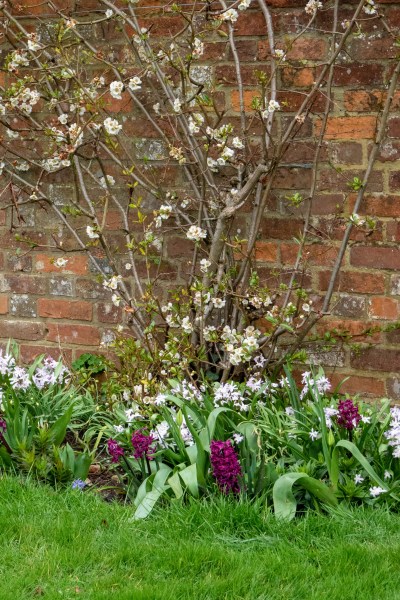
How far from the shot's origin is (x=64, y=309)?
17.5 ft

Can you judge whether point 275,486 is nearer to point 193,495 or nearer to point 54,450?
point 193,495

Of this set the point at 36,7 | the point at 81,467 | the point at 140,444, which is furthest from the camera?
the point at 36,7

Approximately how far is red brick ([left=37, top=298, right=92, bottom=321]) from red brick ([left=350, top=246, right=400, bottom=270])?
5.16 ft

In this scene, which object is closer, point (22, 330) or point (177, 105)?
point (177, 105)

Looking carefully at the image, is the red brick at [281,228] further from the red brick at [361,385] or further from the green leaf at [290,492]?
the green leaf at [290,492]

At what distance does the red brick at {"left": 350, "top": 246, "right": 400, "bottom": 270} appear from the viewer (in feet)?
Result: 14.8

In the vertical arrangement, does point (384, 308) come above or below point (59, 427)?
above

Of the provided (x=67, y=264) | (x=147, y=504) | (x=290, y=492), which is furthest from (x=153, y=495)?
(x=67, y=264)

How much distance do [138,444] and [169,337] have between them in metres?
1.03

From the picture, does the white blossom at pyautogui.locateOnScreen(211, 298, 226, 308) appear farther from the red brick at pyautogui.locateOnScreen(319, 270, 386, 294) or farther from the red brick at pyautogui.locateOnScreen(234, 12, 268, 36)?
the red brick at pyautogui.locateOnScreen(234, 12, 268, 36)

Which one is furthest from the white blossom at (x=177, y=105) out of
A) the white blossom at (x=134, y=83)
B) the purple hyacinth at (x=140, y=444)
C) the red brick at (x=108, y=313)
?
the purple hyacinth at (x=140, y=444)

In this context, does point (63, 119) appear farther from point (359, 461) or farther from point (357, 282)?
point (359, 461)

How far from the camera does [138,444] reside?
11.9 ft

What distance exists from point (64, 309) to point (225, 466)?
2.12 m
